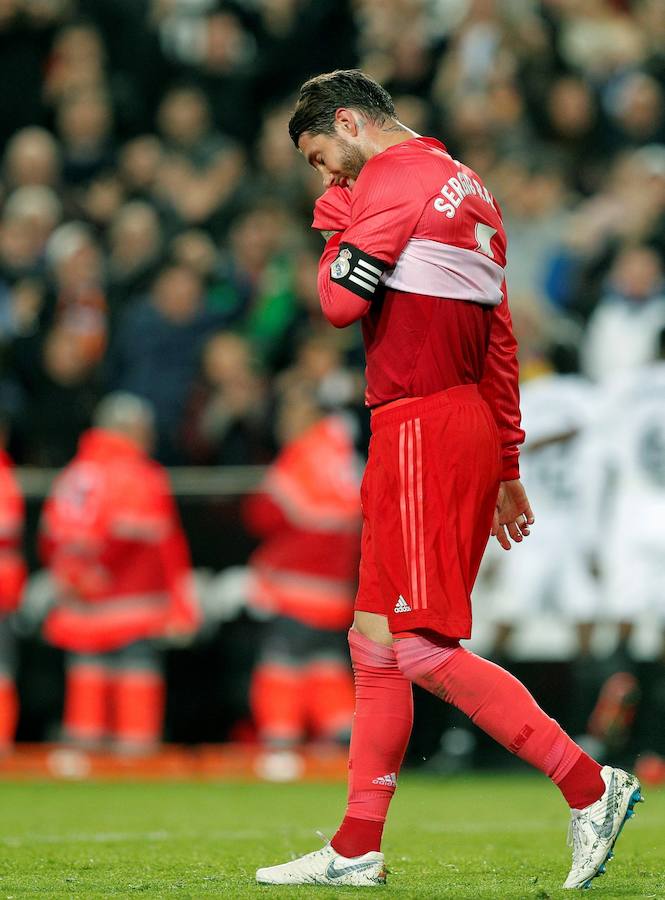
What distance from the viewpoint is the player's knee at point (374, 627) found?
475 cm

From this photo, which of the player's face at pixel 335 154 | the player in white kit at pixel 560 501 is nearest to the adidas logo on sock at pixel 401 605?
the player's face at pixel 335 154

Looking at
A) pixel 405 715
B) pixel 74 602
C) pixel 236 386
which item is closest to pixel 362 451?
pixel 236 386

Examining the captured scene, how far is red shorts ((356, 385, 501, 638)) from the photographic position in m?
4.58

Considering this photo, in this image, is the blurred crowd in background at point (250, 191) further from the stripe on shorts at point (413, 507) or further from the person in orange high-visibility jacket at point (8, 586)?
the stripe on shorts at point (413, 507)

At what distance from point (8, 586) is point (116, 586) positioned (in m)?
0.66

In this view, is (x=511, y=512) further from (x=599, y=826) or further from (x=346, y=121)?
(x=346, y=121)

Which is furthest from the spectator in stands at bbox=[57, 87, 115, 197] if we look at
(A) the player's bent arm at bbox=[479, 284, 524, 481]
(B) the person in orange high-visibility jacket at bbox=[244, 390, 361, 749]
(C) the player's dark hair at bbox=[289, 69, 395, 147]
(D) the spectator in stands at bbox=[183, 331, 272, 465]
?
(A) the player's bent arm at bbox=[479, 284, 524, 481]

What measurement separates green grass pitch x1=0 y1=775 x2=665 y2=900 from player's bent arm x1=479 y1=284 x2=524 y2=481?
1.21 m

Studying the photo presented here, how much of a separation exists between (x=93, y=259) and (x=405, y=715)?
27.6 ft

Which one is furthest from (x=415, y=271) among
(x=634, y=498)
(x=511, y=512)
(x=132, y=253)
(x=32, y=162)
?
(x=32, y=162)

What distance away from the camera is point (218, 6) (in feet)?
47.8

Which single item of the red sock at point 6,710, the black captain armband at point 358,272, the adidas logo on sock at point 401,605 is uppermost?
the black captain armband at point 358,272

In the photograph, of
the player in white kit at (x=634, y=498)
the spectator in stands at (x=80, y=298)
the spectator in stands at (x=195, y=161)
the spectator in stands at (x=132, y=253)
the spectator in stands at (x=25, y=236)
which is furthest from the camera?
the spectator in stands at (x=195, y=161)

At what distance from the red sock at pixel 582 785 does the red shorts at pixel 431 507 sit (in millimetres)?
444
